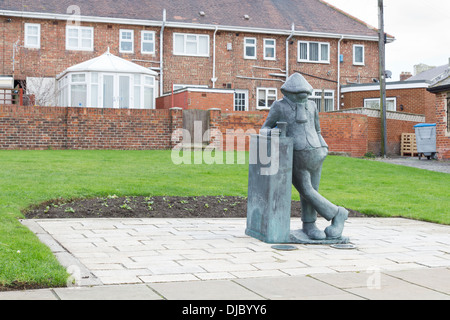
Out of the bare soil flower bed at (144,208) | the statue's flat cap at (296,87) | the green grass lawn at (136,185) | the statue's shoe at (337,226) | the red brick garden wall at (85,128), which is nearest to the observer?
the green grass lawn at (136,185)

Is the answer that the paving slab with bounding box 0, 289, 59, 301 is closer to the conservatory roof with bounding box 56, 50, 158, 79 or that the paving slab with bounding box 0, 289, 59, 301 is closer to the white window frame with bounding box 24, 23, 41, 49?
the conservatory roof with bounding box 56, 50, 158, 79

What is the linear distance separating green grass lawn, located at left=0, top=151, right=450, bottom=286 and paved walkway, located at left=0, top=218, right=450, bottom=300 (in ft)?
1.06

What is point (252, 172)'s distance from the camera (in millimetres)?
7145

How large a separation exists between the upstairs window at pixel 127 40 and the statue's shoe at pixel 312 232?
27.1 metres

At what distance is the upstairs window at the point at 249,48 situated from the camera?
34.8 m

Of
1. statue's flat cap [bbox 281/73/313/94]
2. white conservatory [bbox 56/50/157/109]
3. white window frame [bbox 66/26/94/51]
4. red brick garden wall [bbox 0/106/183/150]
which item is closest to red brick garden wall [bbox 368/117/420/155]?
red brick garden wall [bbox 0/106/183/150]

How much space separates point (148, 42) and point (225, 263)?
28.6m

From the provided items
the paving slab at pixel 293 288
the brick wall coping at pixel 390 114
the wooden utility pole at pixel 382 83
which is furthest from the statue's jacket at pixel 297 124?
the brick wall coping at pixel 390 114

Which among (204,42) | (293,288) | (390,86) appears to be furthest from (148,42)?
(293,288)

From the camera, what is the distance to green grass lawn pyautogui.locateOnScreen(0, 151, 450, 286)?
5582 mm

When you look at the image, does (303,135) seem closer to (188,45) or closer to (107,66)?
(107,66)

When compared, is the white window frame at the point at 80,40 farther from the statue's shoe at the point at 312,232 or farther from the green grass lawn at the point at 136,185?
the statue's shoe at the point at 312,232

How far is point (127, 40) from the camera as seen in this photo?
107 feet
